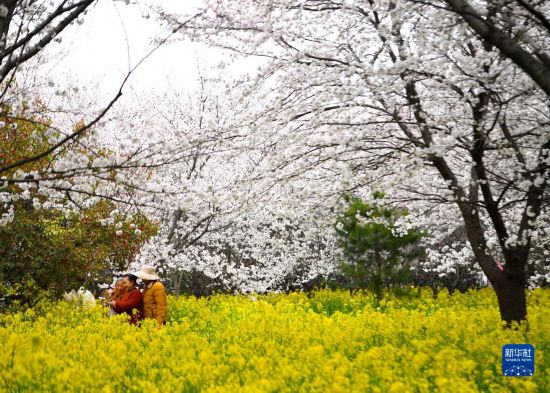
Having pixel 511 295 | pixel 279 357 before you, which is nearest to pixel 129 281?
pixel 279 357

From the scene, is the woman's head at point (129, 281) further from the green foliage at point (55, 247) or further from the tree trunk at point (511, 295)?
the tree trunk at point (511, 295)

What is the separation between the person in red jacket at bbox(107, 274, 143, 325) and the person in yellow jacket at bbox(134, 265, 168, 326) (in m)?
0.11

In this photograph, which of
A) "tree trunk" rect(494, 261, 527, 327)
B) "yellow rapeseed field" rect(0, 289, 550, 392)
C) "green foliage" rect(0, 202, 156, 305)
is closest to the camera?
"yellow rapeseed field" rect(0, 289, 550, 392)

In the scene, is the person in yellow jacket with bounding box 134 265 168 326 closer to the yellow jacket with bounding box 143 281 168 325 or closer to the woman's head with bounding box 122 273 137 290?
the yellow jacket with bounding box 143 281 168 325

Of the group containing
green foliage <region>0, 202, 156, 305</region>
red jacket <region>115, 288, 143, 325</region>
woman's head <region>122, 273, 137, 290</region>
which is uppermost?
green foliage <region>0, 202, 156, 305</region>

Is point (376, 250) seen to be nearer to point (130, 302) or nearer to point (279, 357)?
point (130, 302)

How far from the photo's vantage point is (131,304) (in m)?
8.80

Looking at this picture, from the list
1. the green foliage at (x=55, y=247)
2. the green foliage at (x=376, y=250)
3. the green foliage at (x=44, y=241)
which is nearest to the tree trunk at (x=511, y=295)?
the green foliage at (x=44, y=241)

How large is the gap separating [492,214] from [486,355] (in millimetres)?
1683

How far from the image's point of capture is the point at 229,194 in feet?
24.2

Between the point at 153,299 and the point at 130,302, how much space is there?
0.37 meters

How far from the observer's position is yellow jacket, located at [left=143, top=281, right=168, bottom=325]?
28.1ft

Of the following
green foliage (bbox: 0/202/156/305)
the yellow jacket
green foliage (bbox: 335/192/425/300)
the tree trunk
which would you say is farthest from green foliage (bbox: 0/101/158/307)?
the tree trunk

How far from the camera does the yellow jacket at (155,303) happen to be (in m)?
8.57
